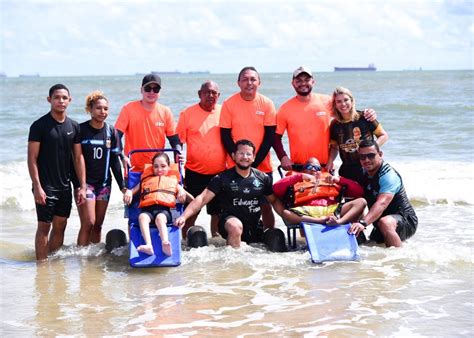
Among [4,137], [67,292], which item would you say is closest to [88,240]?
[67,292]

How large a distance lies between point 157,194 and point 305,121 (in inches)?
73.7

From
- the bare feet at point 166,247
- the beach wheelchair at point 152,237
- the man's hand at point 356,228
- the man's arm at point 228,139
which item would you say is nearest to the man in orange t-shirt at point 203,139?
the man's arm at point 228,139

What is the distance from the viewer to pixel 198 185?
804 cm

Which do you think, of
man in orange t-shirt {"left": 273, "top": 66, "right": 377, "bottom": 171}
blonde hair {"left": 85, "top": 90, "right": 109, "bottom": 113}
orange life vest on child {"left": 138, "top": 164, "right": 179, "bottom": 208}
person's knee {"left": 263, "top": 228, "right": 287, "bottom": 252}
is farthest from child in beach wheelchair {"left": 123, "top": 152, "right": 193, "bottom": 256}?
man in orange t-shirt {"left": 273, "top": 66, "right": 377, "bottom": 171}

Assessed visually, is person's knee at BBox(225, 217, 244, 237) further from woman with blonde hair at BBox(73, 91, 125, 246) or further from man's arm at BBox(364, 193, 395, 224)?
man's arm at BBox(364, 193, 395, 224)

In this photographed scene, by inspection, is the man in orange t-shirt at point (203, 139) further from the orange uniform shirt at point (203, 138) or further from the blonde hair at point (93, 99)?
the blonde hair at point (93, 99)

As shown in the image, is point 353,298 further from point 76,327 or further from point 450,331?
point 76,327

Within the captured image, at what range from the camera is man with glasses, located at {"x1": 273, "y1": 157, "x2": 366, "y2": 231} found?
749 cm

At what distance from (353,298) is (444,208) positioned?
18.1ft

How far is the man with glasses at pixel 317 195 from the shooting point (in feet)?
24.6

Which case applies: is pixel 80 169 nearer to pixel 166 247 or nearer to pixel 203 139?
pixel 166 247

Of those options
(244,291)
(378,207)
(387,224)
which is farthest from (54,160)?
(387,224)

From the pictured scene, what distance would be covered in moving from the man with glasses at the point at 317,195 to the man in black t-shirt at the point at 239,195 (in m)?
0.18

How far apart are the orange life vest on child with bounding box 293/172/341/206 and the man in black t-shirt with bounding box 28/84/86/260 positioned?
7.79 ft
